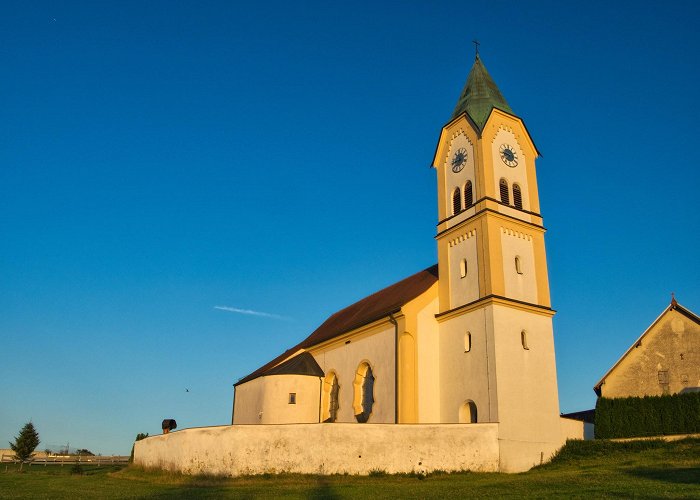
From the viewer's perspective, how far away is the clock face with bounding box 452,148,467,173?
32188 mm

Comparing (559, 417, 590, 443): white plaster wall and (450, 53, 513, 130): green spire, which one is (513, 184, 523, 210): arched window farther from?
(559, 417, 590, 443): white plaster wall

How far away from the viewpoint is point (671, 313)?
33688mm

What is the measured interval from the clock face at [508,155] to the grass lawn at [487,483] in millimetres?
13803

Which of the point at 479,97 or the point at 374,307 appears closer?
the point at 479,97

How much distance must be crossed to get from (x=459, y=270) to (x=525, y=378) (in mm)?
5995

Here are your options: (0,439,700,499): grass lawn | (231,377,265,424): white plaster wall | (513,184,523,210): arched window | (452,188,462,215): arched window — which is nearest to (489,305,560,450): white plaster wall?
(0,439,700,499): grass lawn

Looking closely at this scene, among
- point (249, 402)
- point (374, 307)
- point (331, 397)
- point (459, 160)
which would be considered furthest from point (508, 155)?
point (249, 402)

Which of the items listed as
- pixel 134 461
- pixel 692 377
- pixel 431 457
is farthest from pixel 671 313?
pixel 134 461

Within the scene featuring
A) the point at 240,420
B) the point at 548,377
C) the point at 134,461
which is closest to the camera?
the point at 548,377

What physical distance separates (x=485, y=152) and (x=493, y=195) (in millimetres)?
2383

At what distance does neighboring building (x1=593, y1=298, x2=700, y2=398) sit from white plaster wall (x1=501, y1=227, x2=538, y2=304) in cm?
932

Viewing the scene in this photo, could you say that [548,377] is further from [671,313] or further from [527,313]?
[671,313]

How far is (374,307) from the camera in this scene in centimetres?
3531

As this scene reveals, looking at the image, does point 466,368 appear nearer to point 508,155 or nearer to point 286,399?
point 286,399
